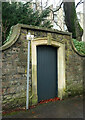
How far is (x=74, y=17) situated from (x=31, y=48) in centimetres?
518

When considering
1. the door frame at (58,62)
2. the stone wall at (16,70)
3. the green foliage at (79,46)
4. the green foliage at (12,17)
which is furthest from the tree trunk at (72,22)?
the stone wall at (16,70)

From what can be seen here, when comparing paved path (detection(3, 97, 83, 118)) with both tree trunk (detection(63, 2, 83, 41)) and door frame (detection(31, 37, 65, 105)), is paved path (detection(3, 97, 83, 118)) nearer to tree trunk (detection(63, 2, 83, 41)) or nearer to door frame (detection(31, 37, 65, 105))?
door frame (detection(31, 37, 65, 105))

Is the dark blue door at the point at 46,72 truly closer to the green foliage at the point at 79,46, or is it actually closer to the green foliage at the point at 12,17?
the green foliage at the point at 79,46

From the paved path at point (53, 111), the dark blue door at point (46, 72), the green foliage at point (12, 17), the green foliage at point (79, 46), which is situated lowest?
the paved path at point (53, 111)

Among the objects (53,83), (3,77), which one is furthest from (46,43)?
(3,77)

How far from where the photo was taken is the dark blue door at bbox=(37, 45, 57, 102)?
15.9 ft

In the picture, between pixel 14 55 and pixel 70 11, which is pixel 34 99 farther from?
pixel 70 11

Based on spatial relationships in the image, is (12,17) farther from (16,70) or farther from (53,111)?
(53,111)

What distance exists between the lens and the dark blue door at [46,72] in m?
4.86

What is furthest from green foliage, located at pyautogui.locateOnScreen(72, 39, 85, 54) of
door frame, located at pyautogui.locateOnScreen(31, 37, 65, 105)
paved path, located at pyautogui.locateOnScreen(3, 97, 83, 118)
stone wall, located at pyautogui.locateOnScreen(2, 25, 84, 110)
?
paved path, located at pyautogui.locateOnScreen(3, 97, 83, 118)

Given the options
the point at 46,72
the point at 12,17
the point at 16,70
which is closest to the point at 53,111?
the point at 46,72

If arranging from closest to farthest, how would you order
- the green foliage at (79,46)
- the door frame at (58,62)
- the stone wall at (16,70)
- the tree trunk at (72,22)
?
the stone wall at (16,70) → the door frame at (58,62) → the green foliage at (79,46) → the tree trunk at (72,22)

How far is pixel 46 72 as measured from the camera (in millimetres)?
5035

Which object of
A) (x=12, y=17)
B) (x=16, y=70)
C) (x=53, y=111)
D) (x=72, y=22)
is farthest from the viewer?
(x=72, y=22)
